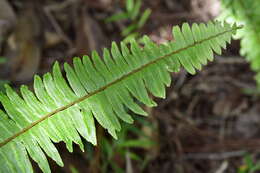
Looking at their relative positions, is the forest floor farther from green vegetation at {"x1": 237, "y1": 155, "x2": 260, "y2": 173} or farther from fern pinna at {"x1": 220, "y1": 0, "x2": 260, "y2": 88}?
fern pinna at {"x1": 220, "y1": 0, "x2": 260, "y2": 88}

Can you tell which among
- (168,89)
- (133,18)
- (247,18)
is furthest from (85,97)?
(133,18)

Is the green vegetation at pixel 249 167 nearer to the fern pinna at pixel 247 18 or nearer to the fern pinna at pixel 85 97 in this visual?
the fern pinna at pixel 247 18

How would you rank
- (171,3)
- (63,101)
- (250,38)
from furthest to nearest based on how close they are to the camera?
1. (171,3)
2. (250,38)
3. (63,101)

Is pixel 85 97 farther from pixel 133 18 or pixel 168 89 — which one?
pixel 133 18

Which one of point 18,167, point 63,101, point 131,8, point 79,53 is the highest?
point 131,8

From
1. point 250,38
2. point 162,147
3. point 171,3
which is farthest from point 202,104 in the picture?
point 171,3

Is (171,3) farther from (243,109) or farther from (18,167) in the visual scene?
(18,167)

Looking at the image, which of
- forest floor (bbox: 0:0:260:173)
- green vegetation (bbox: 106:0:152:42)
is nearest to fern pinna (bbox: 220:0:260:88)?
forest floor (bbox: 0:0:260:173)
